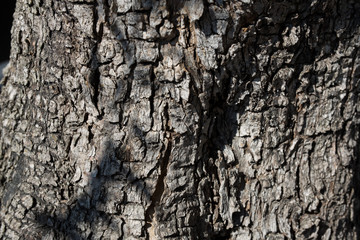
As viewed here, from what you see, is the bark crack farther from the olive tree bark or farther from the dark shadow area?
the dark shadow area

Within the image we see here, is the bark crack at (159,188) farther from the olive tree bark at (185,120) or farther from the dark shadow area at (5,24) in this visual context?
the dark shadow area at (5,24)

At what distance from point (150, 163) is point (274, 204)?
48cm

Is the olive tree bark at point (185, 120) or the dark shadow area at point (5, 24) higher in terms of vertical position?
the dark shadow area at point (5, 24)

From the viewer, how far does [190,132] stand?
1.44 metres

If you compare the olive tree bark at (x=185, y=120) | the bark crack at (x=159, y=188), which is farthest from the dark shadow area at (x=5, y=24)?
the bark crack at (x=159, y=188)

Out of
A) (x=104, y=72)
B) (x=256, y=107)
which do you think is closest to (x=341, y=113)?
(x=256, y=107)

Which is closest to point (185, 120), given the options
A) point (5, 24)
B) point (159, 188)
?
point (159, 188)

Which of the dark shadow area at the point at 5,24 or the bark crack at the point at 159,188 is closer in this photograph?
the bark crack at the point at 159,188

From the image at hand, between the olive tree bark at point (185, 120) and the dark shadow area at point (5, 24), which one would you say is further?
the dark shadow area at point (5, 24)

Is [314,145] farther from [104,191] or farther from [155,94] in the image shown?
[104,191]

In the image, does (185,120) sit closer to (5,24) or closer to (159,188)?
(159,188)

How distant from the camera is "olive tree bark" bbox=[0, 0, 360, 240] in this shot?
4.55ft

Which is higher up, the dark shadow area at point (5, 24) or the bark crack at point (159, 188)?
the dark shadow area at point (5, 24)

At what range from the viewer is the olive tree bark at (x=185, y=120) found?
1.39 m
